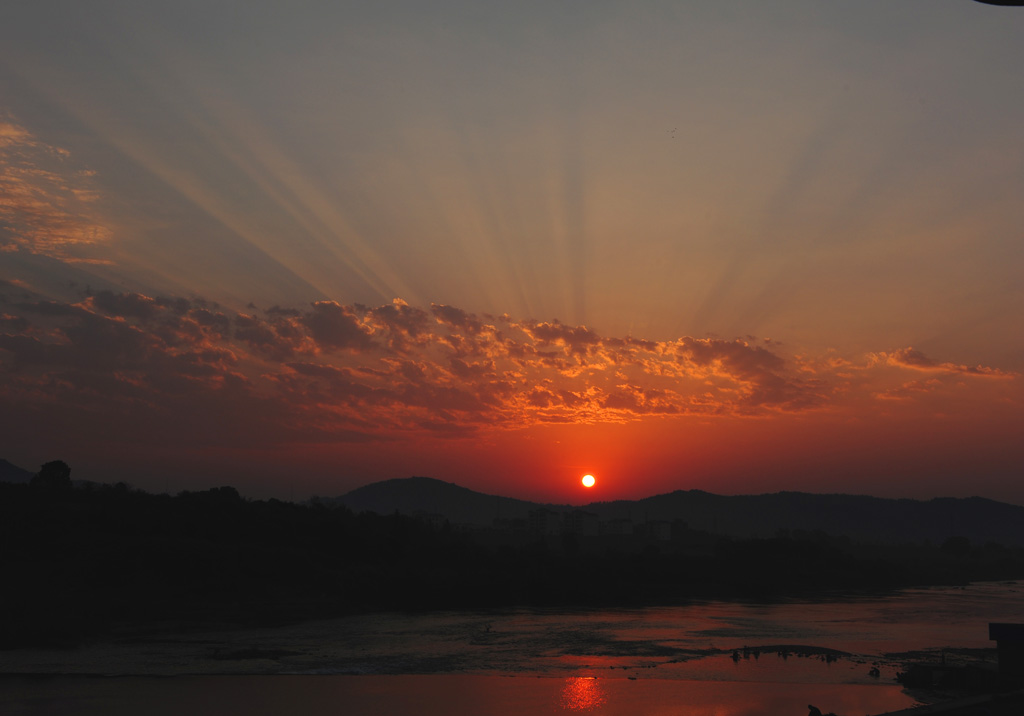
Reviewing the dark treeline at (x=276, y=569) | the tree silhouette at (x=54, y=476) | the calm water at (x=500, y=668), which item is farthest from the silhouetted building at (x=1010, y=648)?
the tree silhouette at (x=54, y=476)

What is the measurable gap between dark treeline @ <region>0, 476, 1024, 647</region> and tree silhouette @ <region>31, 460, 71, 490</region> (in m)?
1.14

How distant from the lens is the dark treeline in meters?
55.3

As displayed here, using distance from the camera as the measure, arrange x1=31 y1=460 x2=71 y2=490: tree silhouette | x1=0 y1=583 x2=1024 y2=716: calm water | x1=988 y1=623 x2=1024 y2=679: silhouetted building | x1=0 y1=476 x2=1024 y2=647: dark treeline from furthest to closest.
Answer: x1=31 y1=460 x2=71 y2=490: tree silhouette, x1=0 y1=476 x2=1024 y2=647: dark treeline, x1=0 y1=583 x2=1024 y2=716: calm water, x1=988 y1=623 x2=1024 y2=679: silhouetted building

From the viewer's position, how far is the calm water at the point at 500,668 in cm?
2944

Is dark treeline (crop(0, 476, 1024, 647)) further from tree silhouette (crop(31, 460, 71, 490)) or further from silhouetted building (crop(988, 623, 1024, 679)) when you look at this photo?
silhouetted building (crop(988, 623, 1024, 679))

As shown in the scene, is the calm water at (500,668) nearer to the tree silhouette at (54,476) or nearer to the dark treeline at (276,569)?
the dark treeline at (276,569)

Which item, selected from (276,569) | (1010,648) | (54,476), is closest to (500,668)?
(1010,648)

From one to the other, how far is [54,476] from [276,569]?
42.6 meters

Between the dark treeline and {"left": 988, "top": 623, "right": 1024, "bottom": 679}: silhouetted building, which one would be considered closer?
{"left": 988, "top": 623, "right": 1024, "bottom": 679}: silhouetted building

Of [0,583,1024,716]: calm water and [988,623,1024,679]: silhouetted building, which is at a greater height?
[988,623,1024,679]: silhouetted building

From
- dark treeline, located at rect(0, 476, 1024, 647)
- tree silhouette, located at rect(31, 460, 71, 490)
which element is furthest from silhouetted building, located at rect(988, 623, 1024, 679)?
tree silhouette, located at rect(31, 460, 71, 490)

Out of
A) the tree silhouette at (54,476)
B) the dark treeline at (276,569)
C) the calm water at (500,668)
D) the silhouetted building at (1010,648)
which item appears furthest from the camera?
the tree silhouette at (54,476)

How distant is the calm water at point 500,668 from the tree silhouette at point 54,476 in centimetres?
5059

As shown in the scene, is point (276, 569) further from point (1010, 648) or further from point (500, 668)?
point (1010, 648)
